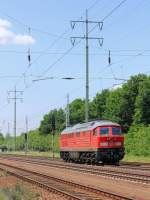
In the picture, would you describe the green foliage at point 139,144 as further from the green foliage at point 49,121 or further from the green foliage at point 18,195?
the green foliage at point 49,121

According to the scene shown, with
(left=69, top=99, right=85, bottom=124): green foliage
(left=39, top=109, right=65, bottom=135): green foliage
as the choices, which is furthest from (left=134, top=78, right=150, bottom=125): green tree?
(left=39, top=109, right=65, bottom=135): green foliage

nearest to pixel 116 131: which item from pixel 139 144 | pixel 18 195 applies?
pixel 139 144

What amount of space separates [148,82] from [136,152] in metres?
39.0

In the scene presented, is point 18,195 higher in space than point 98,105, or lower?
lower

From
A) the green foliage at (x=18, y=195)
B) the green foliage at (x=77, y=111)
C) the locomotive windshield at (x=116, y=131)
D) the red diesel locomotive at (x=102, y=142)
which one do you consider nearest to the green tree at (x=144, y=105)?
the green foliage at (x=77, y=111)

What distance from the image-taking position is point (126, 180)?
87.2 feet

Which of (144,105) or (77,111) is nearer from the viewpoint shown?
(144,105)

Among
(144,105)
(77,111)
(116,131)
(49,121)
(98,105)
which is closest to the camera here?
(116,131)

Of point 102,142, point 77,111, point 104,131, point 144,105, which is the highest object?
point 77,111

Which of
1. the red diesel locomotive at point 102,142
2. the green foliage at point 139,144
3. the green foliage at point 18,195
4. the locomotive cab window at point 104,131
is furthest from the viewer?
the green foliage at point 139,144

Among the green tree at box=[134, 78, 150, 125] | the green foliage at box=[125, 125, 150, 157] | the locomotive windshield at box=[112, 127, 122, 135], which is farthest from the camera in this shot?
the green tree at box=[134, 78, 150, 125]

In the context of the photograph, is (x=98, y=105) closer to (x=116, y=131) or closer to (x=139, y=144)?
(x=139, y=144)

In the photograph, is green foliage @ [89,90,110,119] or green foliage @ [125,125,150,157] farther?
green foliage @ [89,90,110,119]

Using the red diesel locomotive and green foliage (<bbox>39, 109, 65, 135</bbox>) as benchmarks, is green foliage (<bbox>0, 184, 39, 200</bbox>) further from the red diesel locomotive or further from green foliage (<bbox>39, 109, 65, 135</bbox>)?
green foliage (<bbox>39, 109, 65, 135</bbox>)
